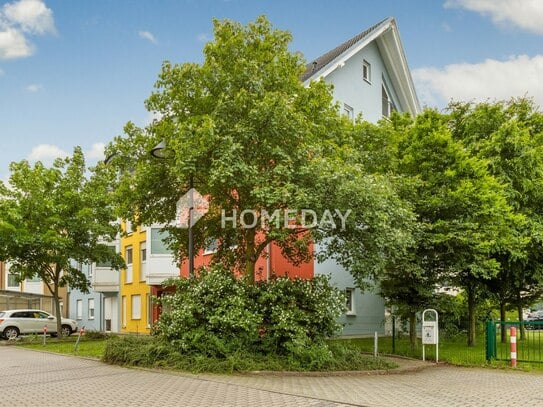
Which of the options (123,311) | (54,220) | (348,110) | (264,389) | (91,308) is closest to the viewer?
(264,389)

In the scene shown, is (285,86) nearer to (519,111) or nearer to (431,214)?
(431,214)

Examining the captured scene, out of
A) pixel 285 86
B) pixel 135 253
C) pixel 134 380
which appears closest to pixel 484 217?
pixel 285 86

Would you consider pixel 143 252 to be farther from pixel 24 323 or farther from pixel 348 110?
pixel 348 110

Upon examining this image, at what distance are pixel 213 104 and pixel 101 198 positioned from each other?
14.8 meters

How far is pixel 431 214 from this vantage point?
18.5 m

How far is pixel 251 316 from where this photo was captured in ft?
48.8

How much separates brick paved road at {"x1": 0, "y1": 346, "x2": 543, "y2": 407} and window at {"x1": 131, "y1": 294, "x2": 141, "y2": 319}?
23.1 meters

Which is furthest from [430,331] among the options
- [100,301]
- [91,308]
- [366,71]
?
[91,308]

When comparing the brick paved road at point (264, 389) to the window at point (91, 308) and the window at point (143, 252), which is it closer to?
the window at point (143, 252)

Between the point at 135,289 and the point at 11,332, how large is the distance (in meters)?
7.25

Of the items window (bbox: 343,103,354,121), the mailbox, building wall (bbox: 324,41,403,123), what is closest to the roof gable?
building wall (bbox: 324,41,403,123)

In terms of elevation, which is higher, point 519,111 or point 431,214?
point 519,111

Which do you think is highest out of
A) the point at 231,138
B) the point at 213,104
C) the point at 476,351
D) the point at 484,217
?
the point at 213,104

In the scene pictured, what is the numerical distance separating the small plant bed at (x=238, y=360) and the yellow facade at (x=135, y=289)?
21.4 meters
